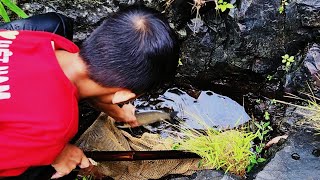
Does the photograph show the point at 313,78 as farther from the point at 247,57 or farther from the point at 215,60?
the point at 215,60

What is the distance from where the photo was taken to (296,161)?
9.75ft

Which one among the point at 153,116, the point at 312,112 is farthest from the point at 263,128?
the point at 153,116

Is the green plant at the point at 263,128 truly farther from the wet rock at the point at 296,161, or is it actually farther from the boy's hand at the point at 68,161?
the boy's hand at the point at 68,161

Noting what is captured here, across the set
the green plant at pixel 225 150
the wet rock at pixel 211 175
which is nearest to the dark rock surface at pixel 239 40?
the green plant at pixel 225 150

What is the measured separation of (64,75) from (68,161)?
2.55 ft

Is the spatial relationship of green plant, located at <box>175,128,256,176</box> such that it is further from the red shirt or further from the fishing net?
the red shirt

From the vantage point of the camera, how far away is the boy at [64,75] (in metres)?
2.32

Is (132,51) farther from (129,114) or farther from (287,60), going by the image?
(287,60)

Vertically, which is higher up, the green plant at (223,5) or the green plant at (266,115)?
the green plant at (223,5)

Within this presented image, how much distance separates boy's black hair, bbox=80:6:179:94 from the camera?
233 centimetres

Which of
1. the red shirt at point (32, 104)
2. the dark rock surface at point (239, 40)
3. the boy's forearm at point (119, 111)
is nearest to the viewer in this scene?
the red shirt at point (32, 104)

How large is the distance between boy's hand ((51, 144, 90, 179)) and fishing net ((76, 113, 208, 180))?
16.4 inches

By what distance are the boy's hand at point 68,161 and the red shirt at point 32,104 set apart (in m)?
0.40

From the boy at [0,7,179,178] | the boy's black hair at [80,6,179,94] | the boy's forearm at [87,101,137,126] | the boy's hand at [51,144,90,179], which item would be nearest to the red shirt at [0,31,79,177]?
the boy at [0,7,179,178]
